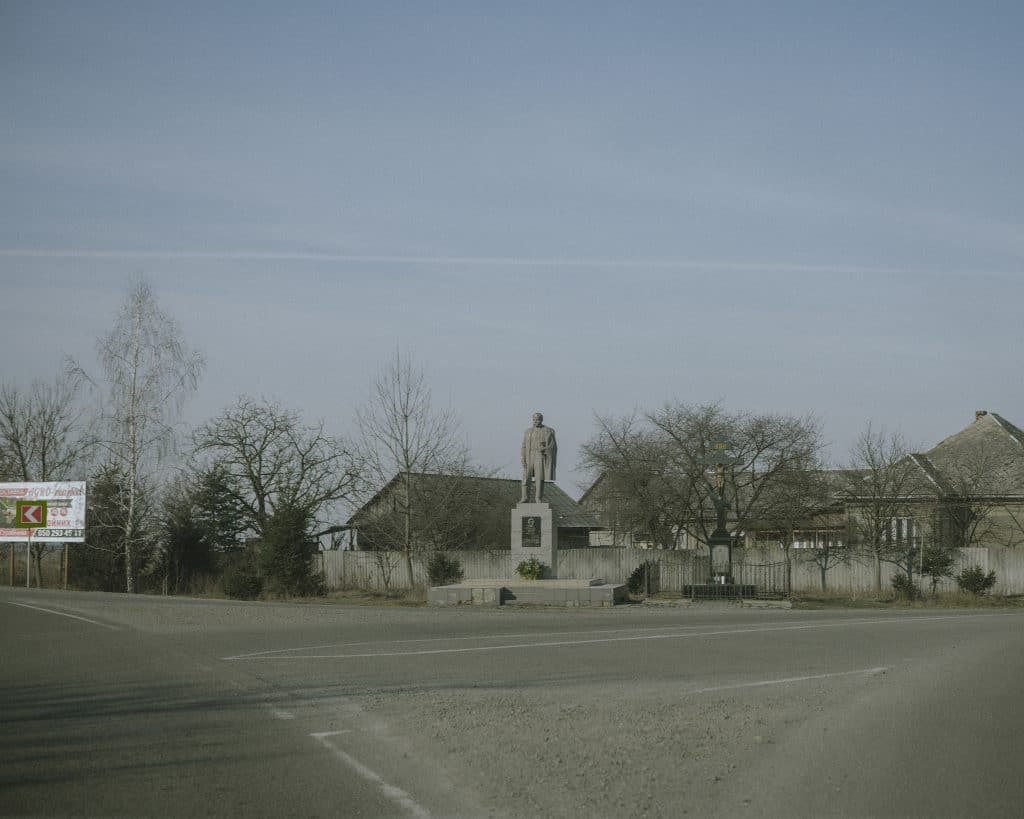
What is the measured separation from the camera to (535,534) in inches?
1330

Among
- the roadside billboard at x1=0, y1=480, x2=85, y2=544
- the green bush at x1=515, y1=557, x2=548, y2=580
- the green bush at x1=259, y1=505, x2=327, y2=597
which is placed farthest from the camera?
the roadside billboard at x1=0, y1=480, x2=85, y2=544

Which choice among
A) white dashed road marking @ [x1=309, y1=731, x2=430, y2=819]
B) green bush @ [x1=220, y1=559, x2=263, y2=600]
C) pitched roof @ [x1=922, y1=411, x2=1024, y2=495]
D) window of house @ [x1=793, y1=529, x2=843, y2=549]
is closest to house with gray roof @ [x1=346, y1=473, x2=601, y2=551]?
green bush @ [x1=220, y1=559, x2=263, y2=600]

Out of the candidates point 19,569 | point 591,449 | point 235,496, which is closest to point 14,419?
point 19,569

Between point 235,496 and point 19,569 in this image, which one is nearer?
point 235,496

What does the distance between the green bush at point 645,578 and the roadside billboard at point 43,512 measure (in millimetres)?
22803

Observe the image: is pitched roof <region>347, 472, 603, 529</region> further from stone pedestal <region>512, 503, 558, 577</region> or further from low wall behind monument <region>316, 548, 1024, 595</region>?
stone pedestal <region>512, 503, 558, 577</region>

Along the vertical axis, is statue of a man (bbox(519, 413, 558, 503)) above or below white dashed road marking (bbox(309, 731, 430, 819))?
above

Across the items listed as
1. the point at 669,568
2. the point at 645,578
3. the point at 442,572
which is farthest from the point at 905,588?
the point at 442,572

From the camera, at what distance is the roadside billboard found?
45.6m

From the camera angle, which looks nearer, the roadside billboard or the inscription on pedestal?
the inscription on pedestal

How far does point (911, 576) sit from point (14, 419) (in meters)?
43.4

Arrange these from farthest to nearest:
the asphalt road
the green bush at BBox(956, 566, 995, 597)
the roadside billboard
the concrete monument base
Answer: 1. the roadside billboard
2. the green bush at BBox(956, 566, 995, 597)
3. the concrete monument base
4. the asphalt road

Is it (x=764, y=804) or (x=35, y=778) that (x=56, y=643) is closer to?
(x=35, y=778)

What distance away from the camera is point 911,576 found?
1537 inches
